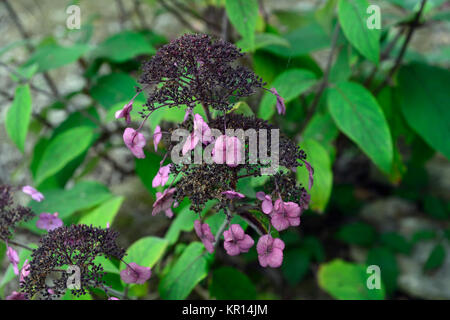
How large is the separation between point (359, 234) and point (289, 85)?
914 millimetres

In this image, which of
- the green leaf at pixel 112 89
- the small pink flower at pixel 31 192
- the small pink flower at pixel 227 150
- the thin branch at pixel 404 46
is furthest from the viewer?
the green leaf at pixel 112 89

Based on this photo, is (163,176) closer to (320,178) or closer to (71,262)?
(71,262)

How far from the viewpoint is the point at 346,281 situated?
1.62 metres

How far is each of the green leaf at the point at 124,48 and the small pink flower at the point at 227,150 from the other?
1.20 metres

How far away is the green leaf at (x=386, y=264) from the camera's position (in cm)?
179

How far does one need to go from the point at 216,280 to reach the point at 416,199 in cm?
126

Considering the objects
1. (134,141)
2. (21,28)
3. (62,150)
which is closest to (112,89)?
(62,150)

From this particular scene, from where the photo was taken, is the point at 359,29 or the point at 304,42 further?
the point at 304,42

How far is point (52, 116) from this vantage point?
284 centimetres

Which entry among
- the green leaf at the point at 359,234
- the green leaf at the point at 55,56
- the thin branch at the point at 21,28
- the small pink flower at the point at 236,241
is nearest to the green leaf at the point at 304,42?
the green leaf at the point at 55,56

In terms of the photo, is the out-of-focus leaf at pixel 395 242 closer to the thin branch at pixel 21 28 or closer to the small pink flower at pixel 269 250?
the small pink flower at pixel 269 250

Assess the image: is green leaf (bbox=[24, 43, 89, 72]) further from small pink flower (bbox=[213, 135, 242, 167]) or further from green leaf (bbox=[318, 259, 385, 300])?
green leaf (bbox=[318, 259, 385, 300])

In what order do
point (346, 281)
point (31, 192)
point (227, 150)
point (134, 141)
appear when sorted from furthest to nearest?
point (346, 281) < point (31, 192) < point (134, 141) < point (227, 150)
